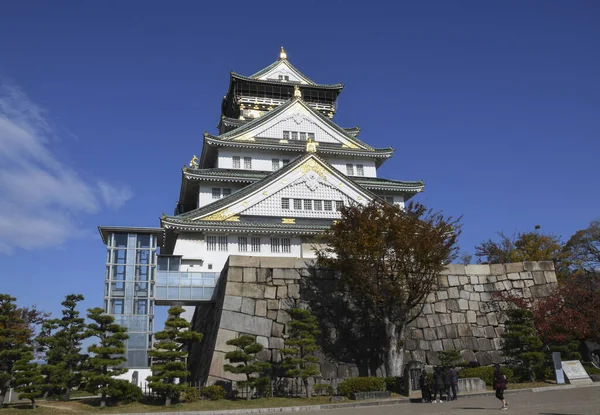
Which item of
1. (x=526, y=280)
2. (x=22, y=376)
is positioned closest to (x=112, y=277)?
(x=22, y=376)

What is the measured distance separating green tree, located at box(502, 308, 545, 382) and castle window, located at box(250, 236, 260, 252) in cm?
1543

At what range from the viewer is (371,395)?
1838cm

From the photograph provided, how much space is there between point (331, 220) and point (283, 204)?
339 cm

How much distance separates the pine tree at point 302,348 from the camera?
62.4 ft

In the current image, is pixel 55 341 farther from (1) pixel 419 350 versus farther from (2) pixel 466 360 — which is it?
(2) pixel 466 360

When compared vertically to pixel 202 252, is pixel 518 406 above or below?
below

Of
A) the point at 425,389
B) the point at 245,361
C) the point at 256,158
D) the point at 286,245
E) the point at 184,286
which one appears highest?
the point at 256,158

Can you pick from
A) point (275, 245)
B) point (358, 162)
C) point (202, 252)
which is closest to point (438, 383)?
point (275, 245)

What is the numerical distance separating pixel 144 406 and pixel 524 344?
1610 centimetres

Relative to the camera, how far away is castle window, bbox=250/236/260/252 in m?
32.2

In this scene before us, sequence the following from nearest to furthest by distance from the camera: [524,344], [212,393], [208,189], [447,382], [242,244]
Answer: [447,382] → [212,393] → [524,344] → [242,244] → [208,189]

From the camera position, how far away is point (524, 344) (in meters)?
22.4

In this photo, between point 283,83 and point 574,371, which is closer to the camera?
point 574,371

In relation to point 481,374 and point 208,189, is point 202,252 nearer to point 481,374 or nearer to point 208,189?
point 208,189
